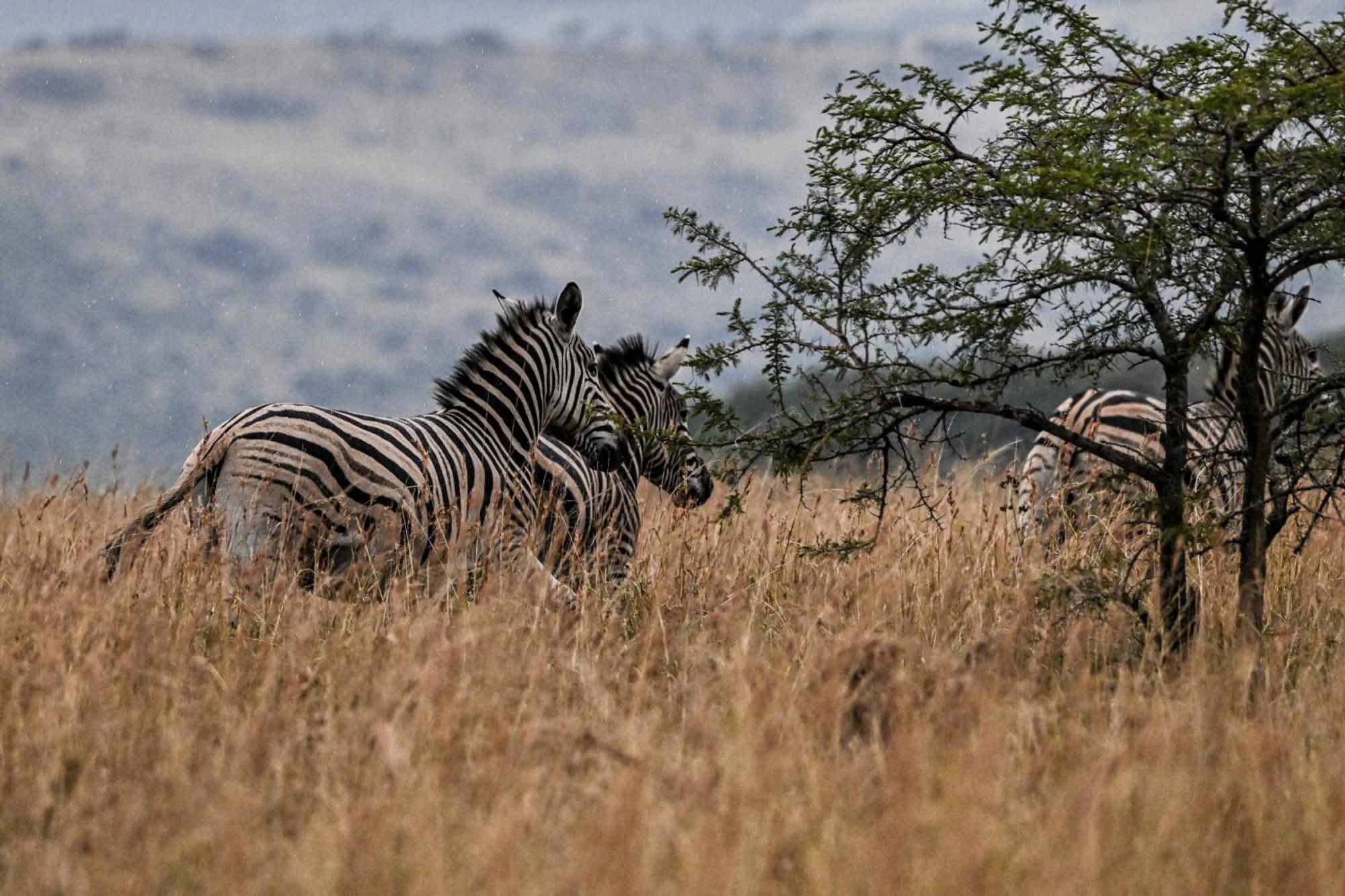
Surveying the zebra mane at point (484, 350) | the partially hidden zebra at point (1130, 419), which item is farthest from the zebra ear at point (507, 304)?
the partially hidden zebra at point (1130, 419)

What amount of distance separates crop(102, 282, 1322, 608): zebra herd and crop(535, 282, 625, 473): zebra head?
1cm

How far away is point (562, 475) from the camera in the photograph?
8.59m

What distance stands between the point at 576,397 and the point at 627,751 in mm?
4389

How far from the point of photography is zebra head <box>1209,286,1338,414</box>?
26.8ft

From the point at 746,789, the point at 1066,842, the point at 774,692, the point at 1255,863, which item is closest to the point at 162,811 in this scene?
the point at 746,789

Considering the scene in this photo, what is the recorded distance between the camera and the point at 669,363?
9.59 metres

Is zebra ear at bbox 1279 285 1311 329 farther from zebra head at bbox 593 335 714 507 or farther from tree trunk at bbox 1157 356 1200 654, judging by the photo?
zebra head at bbox 593 335 714 507

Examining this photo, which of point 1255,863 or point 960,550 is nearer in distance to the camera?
point 1255,863

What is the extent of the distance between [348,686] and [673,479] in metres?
5.26

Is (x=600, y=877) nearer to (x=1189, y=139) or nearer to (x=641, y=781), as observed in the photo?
(x=641, y=781)

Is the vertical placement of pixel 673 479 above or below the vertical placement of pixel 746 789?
above

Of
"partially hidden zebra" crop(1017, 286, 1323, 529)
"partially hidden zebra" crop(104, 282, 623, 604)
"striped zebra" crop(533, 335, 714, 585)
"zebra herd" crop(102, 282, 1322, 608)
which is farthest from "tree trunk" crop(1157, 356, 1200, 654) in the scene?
"partially hidden zebra" crop(104, 282, 623, 604)

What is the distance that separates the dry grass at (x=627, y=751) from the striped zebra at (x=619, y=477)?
5.77ft

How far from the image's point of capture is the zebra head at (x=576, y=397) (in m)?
8.10
